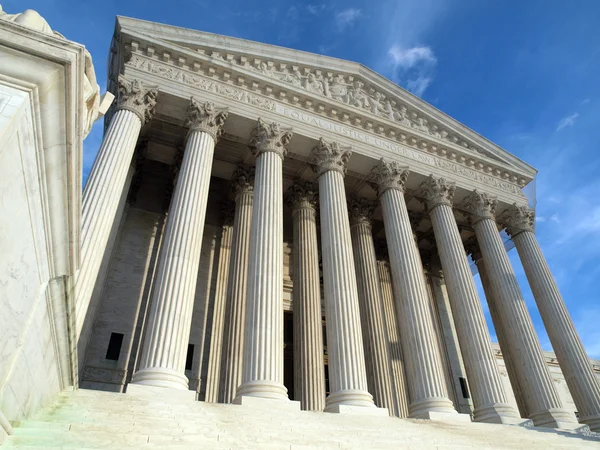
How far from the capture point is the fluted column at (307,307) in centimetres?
1927

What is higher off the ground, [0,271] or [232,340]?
[232,340]

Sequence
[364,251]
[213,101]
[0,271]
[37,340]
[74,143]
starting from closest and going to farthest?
[0,271]
[74,143]
[37,340]
[213,101]
[364,251]

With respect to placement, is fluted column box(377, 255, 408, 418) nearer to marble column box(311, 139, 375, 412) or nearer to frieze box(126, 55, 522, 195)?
marble column box(311, 139, 375, 412)

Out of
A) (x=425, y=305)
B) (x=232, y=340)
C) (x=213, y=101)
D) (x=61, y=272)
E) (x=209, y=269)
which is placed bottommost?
(x=61, y=272)

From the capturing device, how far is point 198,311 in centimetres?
A: 2350

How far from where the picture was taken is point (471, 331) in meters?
20.3

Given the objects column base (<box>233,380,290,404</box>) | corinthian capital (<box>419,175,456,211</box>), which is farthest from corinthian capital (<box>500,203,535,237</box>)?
column base (<box>233,380,290,404</box>)

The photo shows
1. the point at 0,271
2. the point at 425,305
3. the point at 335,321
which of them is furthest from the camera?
the point at 425,305

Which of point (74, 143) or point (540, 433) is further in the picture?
point (540, 433)

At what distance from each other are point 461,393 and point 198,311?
17168 mm

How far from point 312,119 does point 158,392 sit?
52.9 ft

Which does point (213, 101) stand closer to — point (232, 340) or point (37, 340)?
point (232, 340)

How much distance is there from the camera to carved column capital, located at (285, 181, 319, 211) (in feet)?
82.2

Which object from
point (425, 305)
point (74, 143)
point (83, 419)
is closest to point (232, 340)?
point (425, 305)
